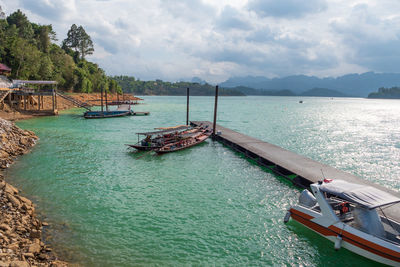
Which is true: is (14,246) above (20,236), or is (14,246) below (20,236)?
above

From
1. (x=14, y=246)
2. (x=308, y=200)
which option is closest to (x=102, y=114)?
(x=14, y=246)

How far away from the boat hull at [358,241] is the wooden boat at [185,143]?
56.7ft

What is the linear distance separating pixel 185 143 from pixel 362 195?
69.4 feet

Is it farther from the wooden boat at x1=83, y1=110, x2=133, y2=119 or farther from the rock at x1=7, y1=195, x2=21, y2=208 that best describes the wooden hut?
the rock at x1=7, y1=195, x2=21, y2=208

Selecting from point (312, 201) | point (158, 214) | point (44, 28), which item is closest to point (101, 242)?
point (158, 214)


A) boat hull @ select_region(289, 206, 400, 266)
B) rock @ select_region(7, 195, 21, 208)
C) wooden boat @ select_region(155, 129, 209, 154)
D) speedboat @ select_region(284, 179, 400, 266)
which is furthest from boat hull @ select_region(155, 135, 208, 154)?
boat hull @ select_region(289, 206, 400, 266)

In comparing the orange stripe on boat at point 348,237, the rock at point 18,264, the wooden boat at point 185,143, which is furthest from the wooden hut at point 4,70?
the orange stripe on boat at point 348,237

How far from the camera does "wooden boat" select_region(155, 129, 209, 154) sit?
27125 millimetres

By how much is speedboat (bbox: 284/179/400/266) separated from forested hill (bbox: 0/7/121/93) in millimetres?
66671

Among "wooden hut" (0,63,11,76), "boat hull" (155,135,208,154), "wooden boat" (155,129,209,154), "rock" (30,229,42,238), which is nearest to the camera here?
"rock" (30,229,42,238)

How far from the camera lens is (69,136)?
35.2m

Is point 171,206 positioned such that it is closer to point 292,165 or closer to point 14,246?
point 14,246

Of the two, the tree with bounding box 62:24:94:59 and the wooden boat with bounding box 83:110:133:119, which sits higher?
the tree with bounding box 62:24:94:59

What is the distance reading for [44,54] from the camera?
84.2m
